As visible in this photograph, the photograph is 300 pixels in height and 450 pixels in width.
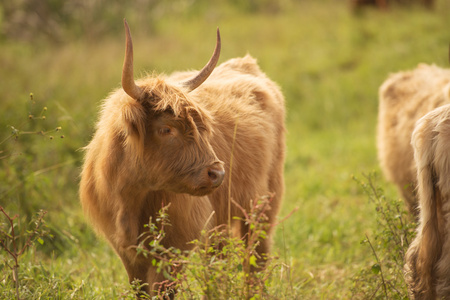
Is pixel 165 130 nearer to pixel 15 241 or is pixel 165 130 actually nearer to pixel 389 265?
pixel 15 241

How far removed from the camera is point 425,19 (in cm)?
1430

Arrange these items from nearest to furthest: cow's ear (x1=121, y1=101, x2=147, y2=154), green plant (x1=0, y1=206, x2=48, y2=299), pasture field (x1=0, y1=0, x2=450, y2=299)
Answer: green plant (x1=0, y1=206, x2=48, y2=299) → cow's ear (x1=121, y1=101, x2=147, y2=154) → pasture field (x1=0, y1=0, x2=450, y2=299)

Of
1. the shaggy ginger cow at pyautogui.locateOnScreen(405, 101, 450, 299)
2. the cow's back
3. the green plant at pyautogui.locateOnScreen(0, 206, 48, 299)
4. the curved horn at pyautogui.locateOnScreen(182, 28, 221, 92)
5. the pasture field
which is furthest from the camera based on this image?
the pasture field

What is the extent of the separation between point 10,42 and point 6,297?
1269 cm

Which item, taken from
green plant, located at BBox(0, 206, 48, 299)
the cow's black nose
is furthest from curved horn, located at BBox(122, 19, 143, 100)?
green plant, located at BBox(0, 206, 48, 299)

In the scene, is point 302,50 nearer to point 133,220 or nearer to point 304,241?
point 304,241

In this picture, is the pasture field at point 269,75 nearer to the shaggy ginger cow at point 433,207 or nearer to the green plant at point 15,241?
the green plant at point 15,241

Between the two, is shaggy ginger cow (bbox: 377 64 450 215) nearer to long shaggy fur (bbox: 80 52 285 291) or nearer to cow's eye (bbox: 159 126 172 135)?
long shaggy fur (bbox: 80 52 285 291)

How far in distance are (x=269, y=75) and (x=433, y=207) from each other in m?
9.28

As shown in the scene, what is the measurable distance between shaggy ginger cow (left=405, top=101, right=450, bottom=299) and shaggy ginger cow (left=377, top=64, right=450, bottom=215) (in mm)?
2564

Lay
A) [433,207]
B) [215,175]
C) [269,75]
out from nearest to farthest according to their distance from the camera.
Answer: [433,207] → [215,175] → [269,75]

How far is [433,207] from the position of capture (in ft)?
10.9

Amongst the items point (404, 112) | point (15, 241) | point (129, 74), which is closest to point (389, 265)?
point (129, 74)

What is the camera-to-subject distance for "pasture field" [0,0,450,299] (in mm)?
4867
